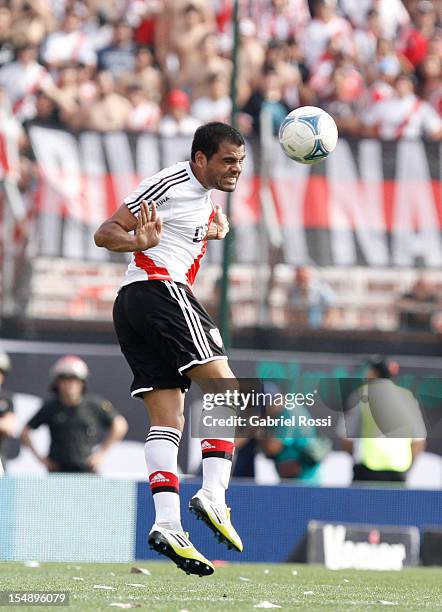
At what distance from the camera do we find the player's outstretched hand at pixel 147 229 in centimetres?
733

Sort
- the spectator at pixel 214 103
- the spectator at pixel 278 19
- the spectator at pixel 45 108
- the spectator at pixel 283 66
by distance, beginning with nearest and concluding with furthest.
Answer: the spectator at pixel 45 108
the spectator at pixel 214 103
the spectator at pixel 283 66
the spectator at pixel 278 19

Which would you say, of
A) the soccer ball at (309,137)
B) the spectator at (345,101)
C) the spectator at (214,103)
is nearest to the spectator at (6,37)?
the spectator at (214,103)

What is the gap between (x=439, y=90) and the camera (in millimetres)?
18641

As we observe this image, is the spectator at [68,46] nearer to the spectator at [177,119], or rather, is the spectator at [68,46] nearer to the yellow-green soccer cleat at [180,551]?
the spectator at [177,119]

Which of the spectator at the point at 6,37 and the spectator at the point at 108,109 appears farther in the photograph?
the spectator at the point at 6,37

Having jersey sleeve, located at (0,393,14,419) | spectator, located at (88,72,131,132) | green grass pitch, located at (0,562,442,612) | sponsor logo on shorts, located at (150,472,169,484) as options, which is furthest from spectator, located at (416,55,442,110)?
sponsor logo on shorts, located at (150,472,169,484)

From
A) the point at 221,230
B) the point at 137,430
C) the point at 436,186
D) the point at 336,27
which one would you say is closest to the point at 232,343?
the point at 137,430

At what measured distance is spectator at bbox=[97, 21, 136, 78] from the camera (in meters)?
18.4

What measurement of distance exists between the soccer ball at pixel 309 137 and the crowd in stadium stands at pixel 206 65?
818 cm

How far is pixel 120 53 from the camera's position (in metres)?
18.5

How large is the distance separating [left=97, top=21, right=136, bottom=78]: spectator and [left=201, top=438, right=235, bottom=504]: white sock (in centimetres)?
1139

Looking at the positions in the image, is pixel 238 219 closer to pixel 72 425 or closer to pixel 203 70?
pixel 203 70

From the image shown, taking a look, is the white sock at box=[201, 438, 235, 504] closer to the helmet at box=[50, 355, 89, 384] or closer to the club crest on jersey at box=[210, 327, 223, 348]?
the club crest on jersey at box=[210, 327, 223, 348]

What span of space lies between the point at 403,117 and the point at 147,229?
11143 mm
